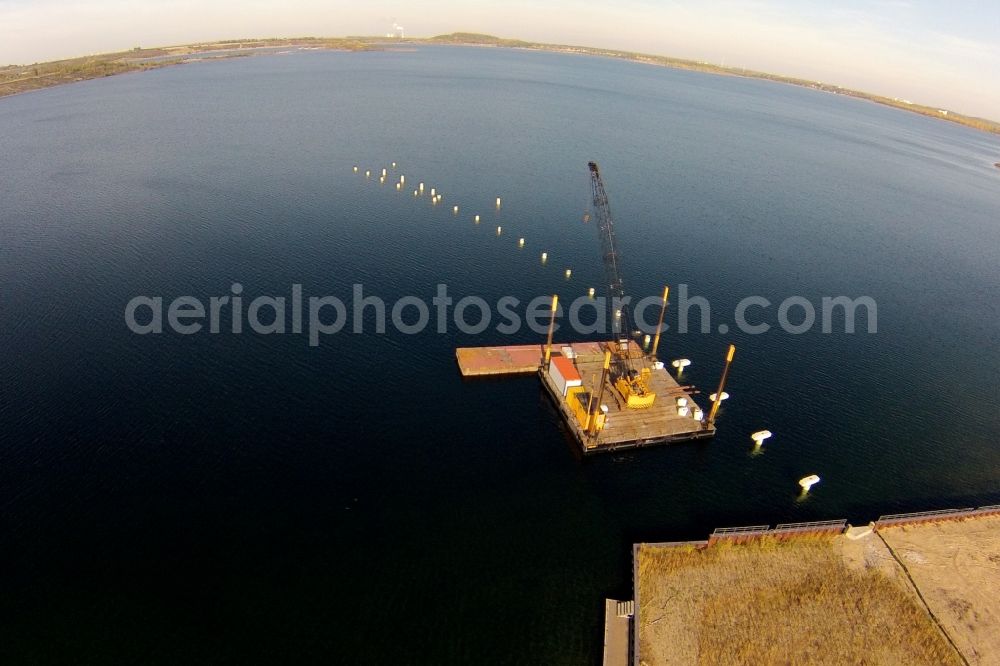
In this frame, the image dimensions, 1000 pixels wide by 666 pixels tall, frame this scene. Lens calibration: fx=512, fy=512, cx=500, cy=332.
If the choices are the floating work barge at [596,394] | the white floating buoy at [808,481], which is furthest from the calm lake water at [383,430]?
the floating work barge at [596,394]

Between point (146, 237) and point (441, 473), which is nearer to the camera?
point (441, 473)

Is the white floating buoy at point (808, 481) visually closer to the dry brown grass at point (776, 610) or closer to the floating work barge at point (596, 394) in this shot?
the dry brown grass at point (776, 610)

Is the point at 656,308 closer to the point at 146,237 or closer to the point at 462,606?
the point at 462,606

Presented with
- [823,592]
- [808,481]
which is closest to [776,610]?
[823,592]

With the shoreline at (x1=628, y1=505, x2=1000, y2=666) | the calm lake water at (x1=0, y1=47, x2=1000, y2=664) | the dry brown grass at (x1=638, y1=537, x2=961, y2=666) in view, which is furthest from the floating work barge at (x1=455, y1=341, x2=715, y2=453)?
the dry brown grass at (x1=638, y1=537, x2=961, y2=666)

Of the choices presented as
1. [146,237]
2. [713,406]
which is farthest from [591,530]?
[146,237]

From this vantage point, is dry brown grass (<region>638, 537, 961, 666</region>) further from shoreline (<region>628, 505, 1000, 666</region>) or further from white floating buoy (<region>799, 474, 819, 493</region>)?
white floating buoy (<region>799, 474, 819, 493</region>)
